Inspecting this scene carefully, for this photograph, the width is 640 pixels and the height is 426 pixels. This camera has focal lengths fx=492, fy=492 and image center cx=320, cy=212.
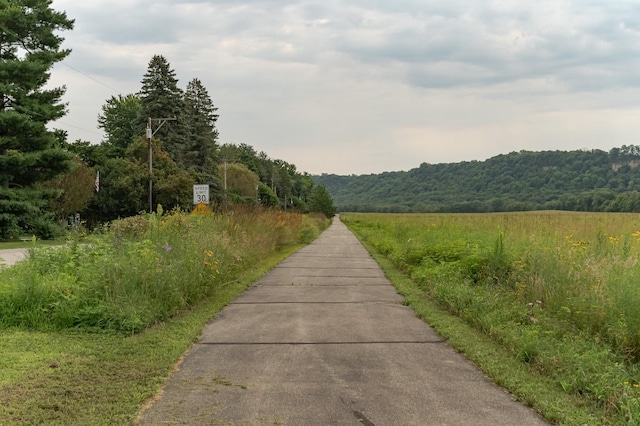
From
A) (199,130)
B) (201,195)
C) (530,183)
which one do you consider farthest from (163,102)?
(530,183)

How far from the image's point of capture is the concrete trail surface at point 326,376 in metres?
4.00

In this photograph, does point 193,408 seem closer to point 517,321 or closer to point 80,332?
point 80,332

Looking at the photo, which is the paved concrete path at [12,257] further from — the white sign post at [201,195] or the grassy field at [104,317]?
the white sign post at [201,195]

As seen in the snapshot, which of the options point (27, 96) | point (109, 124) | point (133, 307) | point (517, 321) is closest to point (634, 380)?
point (517, 321)

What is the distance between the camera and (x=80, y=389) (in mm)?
4379

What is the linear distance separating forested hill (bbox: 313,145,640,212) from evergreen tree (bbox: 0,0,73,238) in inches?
1411

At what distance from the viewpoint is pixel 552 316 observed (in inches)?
270

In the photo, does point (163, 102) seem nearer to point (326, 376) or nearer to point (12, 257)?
point (12, 257)

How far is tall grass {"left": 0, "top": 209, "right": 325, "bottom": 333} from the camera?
6.60 metres

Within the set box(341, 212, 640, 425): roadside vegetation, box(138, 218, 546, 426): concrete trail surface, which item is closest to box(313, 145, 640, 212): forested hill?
box(341, 212, 640, 425): roadside vegetation

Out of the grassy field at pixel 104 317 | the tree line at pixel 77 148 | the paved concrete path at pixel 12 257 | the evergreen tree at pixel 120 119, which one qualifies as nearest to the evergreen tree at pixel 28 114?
the tree line at pixel 77 148

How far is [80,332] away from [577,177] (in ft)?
267

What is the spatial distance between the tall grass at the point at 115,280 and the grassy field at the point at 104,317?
A: 0.02 metres

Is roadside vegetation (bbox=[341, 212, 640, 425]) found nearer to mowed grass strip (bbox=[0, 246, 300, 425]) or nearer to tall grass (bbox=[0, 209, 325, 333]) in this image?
mowed grass strip (bbox=[0, 246, 300, 425])
